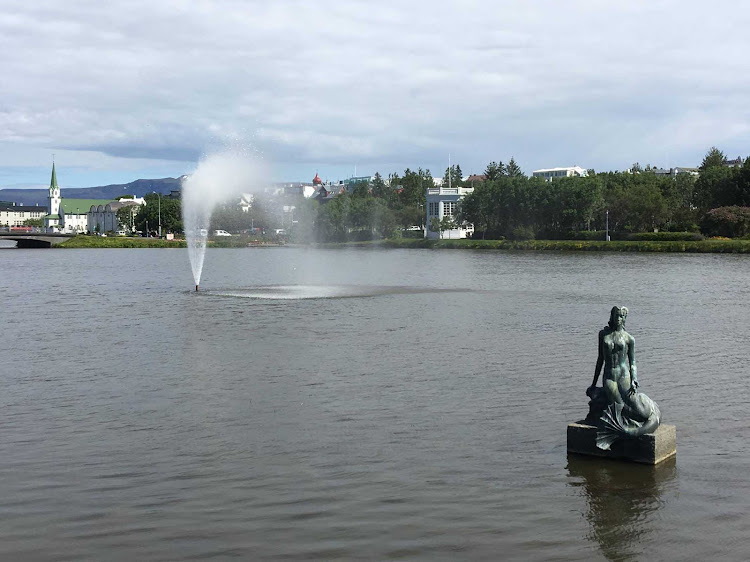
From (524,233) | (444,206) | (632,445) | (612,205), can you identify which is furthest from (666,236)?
(632,445)

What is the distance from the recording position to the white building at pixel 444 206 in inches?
7456

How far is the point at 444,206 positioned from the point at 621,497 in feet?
595

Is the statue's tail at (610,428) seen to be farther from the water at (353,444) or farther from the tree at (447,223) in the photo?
the tree at (447,223)

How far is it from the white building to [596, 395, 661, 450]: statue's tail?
173832 mm

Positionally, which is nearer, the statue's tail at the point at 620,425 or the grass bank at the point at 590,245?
the statue's tail at the point at 620,425

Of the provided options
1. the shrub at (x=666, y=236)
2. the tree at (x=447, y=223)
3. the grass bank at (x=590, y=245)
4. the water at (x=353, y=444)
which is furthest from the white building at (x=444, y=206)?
the water at (x=353, y=444)

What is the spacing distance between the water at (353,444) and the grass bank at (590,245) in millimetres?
90610

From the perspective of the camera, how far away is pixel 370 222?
19125 centimetres

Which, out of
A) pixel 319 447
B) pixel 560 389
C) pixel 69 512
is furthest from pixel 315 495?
pixel 560 389

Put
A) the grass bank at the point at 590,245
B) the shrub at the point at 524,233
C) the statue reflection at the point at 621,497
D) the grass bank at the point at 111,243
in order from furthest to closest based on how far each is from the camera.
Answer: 1. the grass bank at the point at 111,243
2. the shrub at the point at 524,233
3. the grass bank at the point at 590,245
4. the statue reflection at the point at 621,497

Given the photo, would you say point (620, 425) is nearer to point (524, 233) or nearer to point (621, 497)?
point (621, 497)

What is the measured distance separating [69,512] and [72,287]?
54589 millimetres

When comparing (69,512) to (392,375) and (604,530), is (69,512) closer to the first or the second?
(604,530)

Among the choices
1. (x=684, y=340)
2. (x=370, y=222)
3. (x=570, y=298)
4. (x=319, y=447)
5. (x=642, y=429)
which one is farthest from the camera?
(x=370, y=222)
